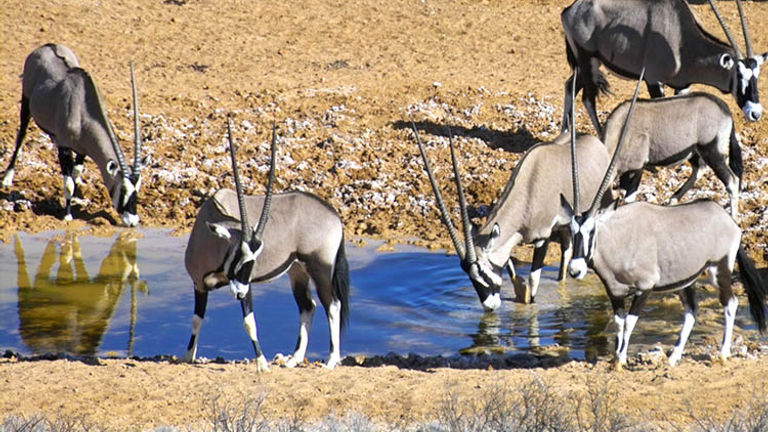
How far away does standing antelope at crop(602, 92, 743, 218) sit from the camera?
11.1 m

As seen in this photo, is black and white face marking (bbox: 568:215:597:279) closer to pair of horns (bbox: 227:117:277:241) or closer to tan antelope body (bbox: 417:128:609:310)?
tan antelope body (bbox: 417:128:609:310)

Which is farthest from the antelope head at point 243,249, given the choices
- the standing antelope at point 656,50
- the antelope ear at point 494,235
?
the standing antelope at point 656,50

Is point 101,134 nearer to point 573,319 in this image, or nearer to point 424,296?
point 424,296

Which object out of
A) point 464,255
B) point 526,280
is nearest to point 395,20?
point 526,280

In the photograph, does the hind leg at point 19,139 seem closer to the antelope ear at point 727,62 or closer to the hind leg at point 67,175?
the hind leg at point 67,175

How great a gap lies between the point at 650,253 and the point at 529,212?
1.34 m

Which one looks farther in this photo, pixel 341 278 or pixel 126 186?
pixel 126 186

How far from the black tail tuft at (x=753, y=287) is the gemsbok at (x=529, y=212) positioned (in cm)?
142

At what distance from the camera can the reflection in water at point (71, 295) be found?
31.8ft

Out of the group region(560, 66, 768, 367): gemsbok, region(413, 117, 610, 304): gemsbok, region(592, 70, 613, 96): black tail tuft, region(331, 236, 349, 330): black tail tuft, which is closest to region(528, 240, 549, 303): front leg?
region(413, 117, 610, 304): gemsbok

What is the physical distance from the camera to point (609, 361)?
28.5ft

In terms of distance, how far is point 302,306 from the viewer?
893 cm

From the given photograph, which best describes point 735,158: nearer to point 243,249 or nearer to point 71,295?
point 243,249

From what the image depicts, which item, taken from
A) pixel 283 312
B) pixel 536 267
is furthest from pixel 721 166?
pixel 283 312
